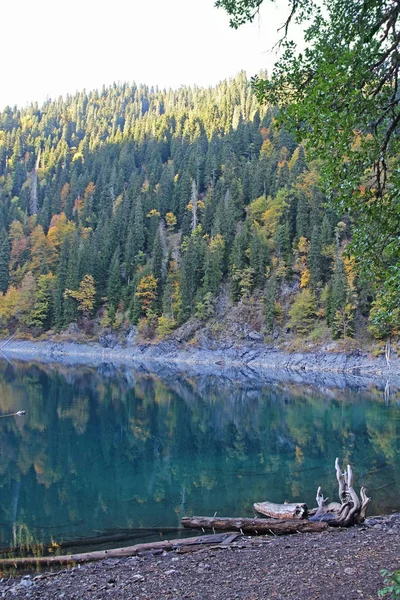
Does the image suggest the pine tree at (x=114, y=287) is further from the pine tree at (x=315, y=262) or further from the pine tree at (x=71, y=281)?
the pine tree at (x=315, y=262)

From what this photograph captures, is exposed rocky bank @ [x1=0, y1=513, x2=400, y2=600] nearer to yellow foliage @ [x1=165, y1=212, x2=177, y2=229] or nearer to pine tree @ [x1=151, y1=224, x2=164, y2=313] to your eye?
pine tree @ [x1=151, y1=224, x2=164, y2=313]

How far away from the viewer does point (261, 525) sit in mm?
12672

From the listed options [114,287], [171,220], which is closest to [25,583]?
[114,287]

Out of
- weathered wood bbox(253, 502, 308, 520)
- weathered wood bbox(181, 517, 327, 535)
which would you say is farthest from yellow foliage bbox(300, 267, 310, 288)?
weathered wood bbox(181, 517, 327, 535)

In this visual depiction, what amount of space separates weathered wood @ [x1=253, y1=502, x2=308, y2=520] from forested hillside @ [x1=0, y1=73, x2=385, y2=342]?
33.9 meters

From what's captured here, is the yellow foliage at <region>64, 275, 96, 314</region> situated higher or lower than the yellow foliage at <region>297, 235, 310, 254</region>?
lower

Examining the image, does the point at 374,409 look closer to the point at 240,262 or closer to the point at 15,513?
the point at 15,513

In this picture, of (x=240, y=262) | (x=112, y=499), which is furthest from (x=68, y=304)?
(x=112, y=499)

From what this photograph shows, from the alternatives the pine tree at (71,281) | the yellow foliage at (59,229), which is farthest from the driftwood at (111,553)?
the yellow foliage at (59,229)

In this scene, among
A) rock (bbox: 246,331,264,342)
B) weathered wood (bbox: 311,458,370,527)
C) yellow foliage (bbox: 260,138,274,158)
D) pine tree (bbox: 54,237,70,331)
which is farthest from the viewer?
yellow foliage (bbox: 260,138,274,158)

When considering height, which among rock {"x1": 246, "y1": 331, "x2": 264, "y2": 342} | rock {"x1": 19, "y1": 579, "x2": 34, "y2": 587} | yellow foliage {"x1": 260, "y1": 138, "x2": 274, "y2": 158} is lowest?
rock {"x1": 19, "y1": 579, "x2": 34, "y2": 587}

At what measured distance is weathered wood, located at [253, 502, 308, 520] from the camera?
1312 cm

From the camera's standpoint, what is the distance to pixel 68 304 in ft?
294

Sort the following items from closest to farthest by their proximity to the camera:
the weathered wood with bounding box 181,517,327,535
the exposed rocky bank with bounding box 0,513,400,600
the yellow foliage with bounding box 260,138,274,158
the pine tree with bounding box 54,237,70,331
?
the exposed rocky bank with bounding box 0,513,400,600, the weathered wood with bounding box 181,517,327,535, the pine tree with bounding box 54,237,70,331, the yellow foliage with bounding box 260,138,274,158
